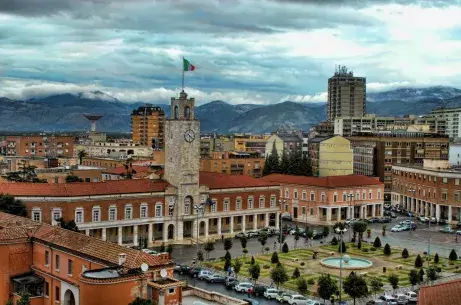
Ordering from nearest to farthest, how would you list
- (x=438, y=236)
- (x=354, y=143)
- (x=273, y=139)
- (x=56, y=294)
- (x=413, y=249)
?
(x=56, y=294) → (x=413, y=249) → (x=438, y=236) → (x=354, y=143) → (x=273, y=139)

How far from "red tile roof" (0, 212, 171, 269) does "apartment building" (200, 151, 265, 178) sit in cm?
8107

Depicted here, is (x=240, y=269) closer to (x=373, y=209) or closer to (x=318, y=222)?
(x=318, y=222)

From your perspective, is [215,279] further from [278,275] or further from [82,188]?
[82,188]

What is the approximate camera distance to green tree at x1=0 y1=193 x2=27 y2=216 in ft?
216

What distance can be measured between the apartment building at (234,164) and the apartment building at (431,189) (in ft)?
103

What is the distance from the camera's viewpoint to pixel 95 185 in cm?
7494

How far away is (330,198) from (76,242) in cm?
5922

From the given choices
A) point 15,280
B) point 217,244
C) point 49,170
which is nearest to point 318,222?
point 217,244

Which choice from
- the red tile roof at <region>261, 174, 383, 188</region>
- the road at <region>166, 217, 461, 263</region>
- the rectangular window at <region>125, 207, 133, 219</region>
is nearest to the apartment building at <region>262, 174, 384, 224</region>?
the red tile roof at <region>261, 174, 383, 188</region>

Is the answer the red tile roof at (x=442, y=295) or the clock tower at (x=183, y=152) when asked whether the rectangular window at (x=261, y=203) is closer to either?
the clock tower at (x=183, y=152)

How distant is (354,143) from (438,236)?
5760cm

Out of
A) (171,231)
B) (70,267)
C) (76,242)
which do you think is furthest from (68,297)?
(171,231)

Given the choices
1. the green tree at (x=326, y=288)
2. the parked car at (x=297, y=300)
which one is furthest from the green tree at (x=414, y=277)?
the parked car at (x=297, y=300)

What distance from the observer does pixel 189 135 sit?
265ft
